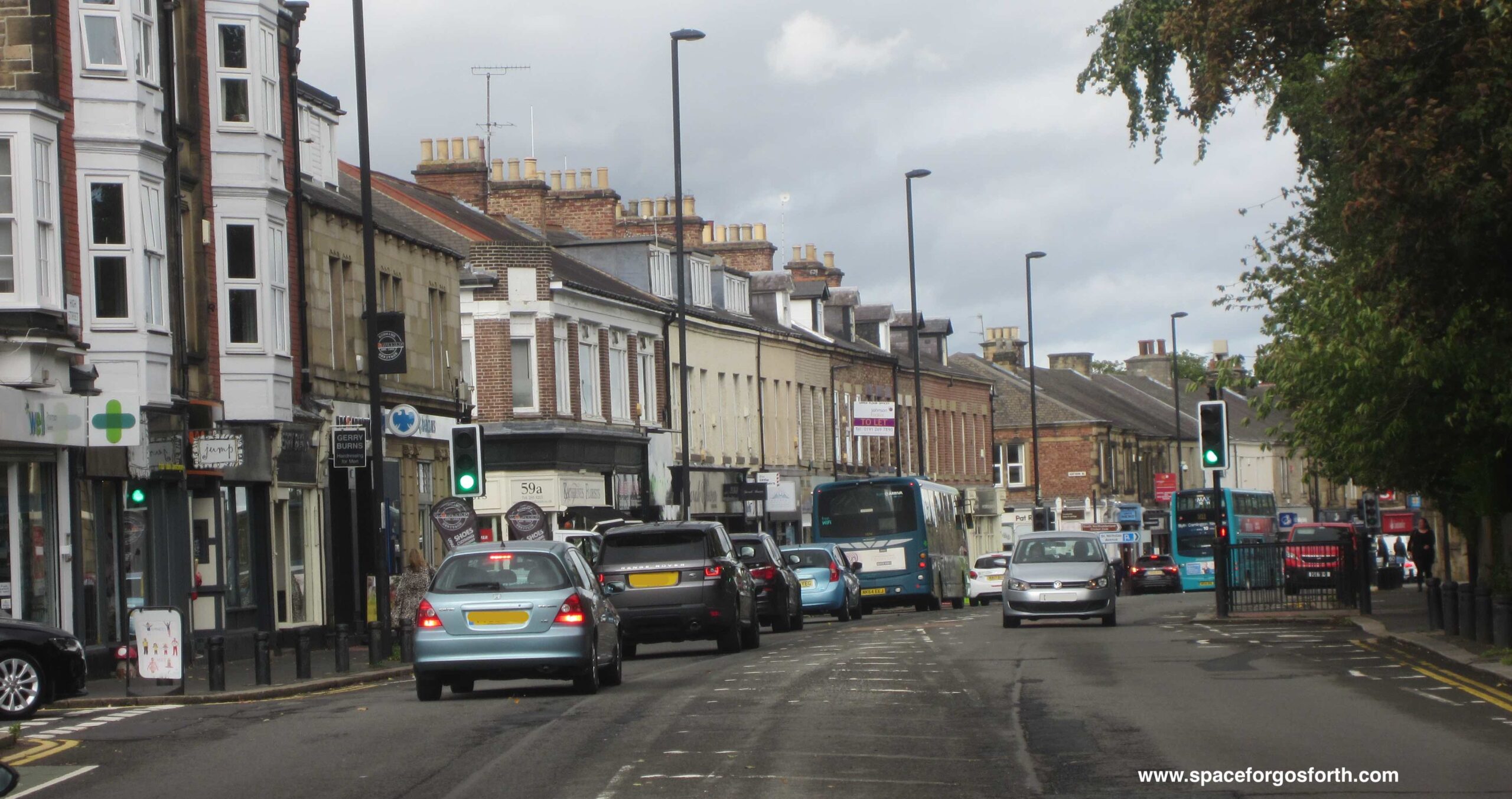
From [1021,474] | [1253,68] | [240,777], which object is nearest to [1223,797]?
[240,777]

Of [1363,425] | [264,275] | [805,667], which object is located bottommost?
[805,667]

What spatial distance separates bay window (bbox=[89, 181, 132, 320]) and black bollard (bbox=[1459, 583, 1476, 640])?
1729cm

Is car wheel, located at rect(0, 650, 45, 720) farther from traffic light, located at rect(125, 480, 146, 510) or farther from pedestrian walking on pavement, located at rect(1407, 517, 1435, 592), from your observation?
pedestrian walking on pavement, located at rect(1407, 517, 1435, 592)

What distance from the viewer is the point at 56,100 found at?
2628cm

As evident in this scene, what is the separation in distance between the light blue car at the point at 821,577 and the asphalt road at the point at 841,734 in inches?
657

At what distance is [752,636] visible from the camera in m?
28.4

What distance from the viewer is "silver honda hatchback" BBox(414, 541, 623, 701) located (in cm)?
1945

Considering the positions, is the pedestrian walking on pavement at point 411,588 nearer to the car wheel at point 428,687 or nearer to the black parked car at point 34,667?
the black parked car at point 34,667

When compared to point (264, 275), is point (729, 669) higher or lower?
lower

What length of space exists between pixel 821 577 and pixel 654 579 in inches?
618

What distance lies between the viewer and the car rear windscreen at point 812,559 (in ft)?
136

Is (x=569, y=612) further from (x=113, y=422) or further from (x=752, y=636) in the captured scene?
(x=752, y=636)

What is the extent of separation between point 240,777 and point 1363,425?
20.0 m

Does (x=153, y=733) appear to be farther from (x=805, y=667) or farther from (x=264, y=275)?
(x=264, y=275)
